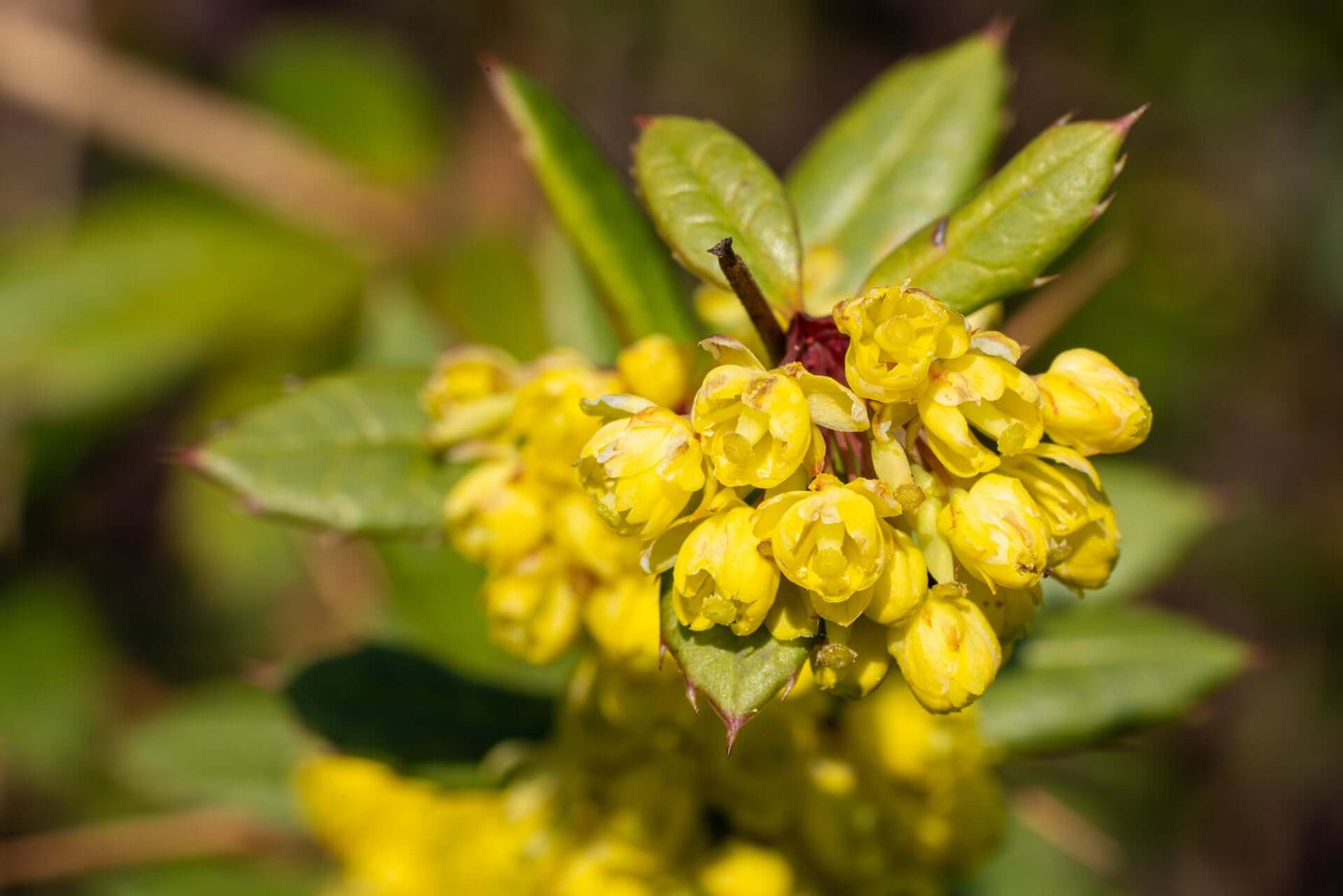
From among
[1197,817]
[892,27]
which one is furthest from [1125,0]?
[1197,817]

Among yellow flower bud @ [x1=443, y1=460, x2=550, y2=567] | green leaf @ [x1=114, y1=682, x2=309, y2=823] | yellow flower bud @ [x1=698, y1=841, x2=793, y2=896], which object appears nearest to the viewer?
yellow flower bud @ [x1=443, y1=460, x2=550, y2=567]

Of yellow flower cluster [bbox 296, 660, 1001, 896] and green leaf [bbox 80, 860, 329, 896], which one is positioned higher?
yellow flower cluster [bbox 296, 660, 1001, 896]

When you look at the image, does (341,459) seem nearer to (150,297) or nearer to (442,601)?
(442,601)

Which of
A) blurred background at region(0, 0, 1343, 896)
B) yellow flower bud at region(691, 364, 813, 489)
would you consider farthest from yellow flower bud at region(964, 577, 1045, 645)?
blurred background at region(0, 0, 1343, 896)

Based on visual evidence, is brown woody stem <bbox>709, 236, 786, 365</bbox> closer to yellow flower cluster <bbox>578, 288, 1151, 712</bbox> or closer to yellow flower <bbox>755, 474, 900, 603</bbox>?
yellow flower cluster <bbox>578, 288, 1151, 712</bbox>

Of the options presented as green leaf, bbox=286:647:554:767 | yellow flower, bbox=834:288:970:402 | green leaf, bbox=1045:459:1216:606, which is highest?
yellow flower, bbox=834:288:970:402

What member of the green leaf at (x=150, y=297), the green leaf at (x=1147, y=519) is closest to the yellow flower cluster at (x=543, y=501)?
the green leaf at (x=1147, y=519)

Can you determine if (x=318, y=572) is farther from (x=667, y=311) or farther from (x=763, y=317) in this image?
(x=763, y=317)

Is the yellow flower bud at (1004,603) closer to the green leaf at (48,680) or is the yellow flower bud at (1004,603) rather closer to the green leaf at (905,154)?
the green leaf at (905,154)
